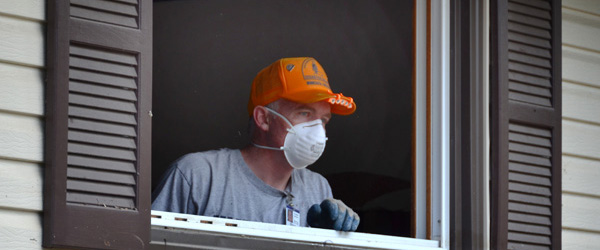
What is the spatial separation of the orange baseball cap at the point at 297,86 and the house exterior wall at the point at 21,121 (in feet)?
4.18

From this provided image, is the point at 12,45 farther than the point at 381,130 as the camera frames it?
No

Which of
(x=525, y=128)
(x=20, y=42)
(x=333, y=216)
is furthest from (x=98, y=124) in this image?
(x=525, y=128)

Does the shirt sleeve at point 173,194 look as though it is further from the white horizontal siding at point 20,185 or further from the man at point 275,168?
the white horizontal siding at point 20,185

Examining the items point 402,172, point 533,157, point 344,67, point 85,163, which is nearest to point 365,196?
point 402,172

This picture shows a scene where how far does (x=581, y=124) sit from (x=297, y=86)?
118 centimetres

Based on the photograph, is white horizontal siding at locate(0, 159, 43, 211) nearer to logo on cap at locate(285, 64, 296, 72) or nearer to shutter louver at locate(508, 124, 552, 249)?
logo on cap at locate(285, 64, 296, 72)

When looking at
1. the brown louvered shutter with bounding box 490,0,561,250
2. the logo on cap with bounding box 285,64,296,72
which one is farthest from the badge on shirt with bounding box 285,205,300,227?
the brown louvered shutter with bounding box 490,0,561,250

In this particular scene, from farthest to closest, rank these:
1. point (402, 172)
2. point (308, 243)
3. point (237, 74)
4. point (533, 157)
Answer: point (237, 74) < point (402, 172) < point (533, 157) < point (308, 243)

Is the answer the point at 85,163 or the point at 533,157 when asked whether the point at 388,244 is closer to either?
the point at 533,157

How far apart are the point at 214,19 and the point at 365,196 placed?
3.84 feet

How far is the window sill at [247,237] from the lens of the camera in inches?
153

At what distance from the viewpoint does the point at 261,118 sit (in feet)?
15.8

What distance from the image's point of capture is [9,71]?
363 cm

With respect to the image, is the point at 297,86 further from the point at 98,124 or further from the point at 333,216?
the point at 98,124
